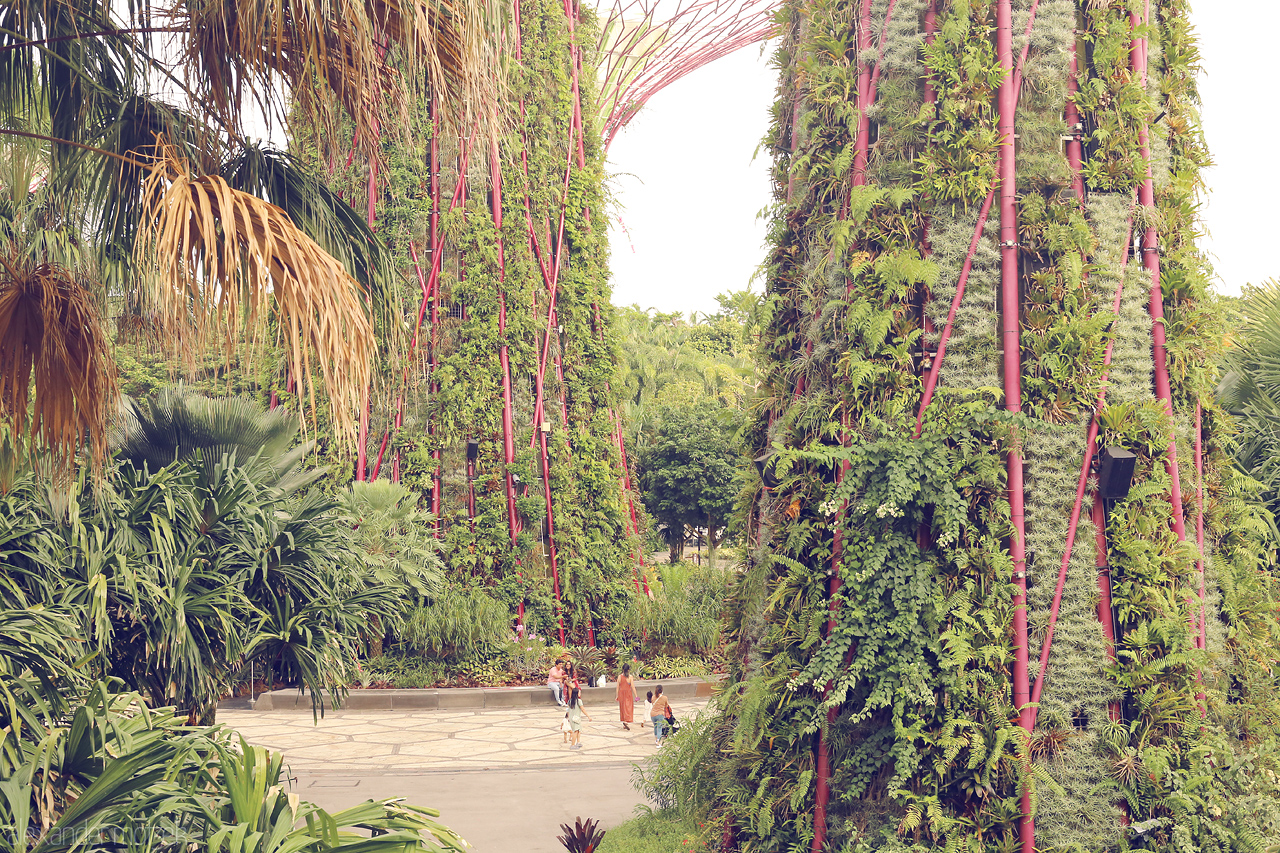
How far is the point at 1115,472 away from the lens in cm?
554

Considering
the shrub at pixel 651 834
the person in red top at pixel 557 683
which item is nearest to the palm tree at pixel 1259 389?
the shrub at pixel 651 834

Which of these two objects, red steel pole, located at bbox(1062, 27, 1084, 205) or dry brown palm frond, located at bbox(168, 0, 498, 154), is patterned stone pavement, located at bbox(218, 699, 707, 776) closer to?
dry brown palm frond, located at bbox(168, 0, 498, 154)

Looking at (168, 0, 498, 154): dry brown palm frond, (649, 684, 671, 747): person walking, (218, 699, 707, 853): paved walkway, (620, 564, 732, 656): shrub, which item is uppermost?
(168, 0, 498, 154): dry brown palm frond

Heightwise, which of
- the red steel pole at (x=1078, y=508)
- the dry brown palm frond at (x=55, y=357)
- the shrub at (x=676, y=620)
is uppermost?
the dry brown palm frond at (x=55, y=357)

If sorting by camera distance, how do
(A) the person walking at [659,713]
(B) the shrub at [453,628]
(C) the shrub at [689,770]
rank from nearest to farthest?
(C) the shrub at [689,770], (A) the person walking at [659,713], (B) the shrub at [453,628]

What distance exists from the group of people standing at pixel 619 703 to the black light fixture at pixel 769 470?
652 cm

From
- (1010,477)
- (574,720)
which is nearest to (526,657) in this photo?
(574,720)

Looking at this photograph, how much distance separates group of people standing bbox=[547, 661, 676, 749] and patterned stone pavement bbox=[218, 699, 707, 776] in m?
0.17

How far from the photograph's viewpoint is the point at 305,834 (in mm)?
4207

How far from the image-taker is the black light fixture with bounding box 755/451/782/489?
6238mm

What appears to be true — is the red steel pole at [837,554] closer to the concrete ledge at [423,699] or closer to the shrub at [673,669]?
the concrete ledge at [423,699]

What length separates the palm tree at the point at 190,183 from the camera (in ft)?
14.0

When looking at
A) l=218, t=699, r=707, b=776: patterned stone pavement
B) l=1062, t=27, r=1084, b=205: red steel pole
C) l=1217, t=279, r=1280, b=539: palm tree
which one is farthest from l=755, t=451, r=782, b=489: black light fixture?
l=218, t=699, r=707, b=776: patterned stone pavement

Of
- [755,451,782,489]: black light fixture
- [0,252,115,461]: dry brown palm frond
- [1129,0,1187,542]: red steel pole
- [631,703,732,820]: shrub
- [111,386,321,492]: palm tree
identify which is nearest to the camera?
[0,252,115,461]: dry brown palm frond
